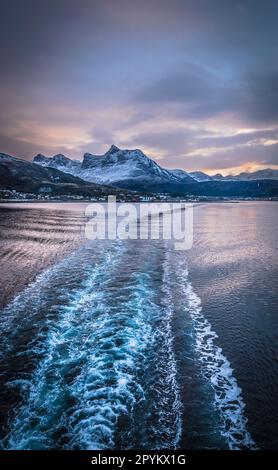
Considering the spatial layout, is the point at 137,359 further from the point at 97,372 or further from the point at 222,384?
the point at 222,384

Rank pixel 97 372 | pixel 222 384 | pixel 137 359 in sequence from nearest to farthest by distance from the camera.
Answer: pixel 222 384, pixel 97 372, pixel 137 359

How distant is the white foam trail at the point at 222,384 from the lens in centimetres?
853

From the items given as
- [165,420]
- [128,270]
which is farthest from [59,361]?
[128,270]

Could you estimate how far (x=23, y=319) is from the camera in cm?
1558

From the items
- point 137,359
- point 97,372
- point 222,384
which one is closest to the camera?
point 222,384

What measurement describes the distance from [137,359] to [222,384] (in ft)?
11.3

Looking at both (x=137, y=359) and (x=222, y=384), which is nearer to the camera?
(x=222, y=384)

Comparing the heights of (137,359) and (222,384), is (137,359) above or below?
above

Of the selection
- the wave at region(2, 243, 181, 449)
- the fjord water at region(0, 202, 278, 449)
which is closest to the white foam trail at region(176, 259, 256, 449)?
the fjord water at region(0, 202, 278, 449)

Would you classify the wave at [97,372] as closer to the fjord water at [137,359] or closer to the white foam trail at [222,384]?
the fjord water at [137,359]

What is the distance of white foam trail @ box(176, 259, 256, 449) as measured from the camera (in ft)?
28.0

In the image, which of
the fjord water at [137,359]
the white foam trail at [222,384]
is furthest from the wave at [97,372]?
the white foam trail at [222,384]

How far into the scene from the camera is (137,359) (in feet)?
40.6

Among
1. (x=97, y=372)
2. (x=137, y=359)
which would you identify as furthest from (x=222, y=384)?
(x=97, y=372)
